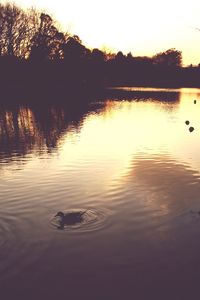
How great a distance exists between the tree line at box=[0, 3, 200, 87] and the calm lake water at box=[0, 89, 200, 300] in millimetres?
60155

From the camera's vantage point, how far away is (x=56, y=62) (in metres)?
99.2

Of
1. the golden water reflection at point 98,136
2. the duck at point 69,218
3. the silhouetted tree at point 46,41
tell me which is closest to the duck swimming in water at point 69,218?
the duck at point 69,218

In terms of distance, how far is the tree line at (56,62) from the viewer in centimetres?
8212

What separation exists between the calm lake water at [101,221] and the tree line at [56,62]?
2368 inches

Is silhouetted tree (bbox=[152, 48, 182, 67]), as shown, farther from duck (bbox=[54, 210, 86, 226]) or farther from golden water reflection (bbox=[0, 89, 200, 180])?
duck (bbox=[54, 210, 86, 226])

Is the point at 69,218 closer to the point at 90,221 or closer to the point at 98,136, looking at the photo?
the point at 90,221

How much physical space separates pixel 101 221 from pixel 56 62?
91035mm

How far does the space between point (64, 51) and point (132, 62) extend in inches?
1934

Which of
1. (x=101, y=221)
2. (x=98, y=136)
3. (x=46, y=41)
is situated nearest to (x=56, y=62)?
(x=46, y=41)

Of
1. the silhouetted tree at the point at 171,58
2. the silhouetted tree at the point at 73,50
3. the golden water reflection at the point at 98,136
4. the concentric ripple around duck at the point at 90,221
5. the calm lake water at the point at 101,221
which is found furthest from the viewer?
the silhouetted tree at the point at 171,58

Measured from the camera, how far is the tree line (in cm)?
8212

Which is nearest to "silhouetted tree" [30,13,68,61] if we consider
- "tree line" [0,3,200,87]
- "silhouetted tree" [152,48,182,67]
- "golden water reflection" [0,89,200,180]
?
"tree line" [0,3,200,87]

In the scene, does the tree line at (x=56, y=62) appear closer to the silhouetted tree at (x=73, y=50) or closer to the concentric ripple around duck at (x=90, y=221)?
the silhouetted tree at (x=73, y=50)

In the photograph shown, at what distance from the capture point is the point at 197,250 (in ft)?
36.7
